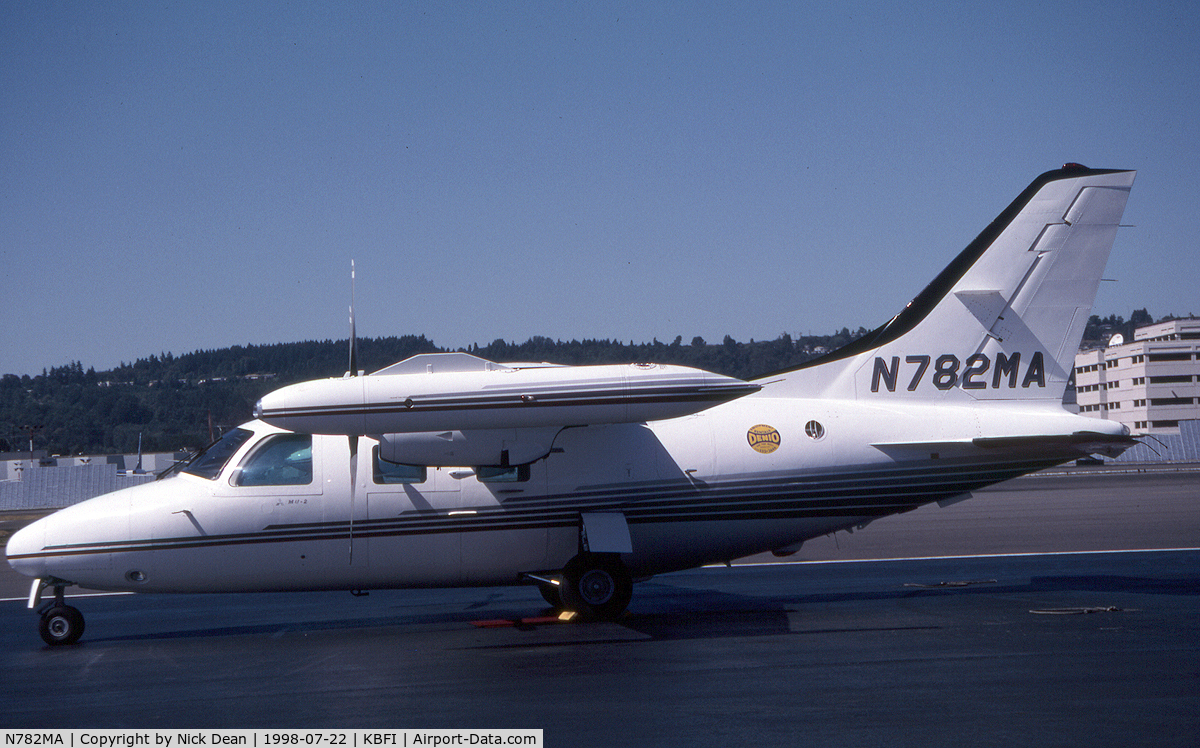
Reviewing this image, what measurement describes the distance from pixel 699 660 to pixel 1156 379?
11762 cm

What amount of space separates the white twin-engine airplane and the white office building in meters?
105

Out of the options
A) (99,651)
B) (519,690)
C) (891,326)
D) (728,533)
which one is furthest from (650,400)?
(99,651)

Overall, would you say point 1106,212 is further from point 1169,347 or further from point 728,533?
point 1169,347

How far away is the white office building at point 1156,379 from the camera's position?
10756 centimetres

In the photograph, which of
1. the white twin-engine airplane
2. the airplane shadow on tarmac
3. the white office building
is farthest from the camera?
the white office building

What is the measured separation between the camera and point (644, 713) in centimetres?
719

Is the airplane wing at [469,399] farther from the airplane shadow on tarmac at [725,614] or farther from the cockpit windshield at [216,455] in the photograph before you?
the airplane shadow on tarmac at [725,614]

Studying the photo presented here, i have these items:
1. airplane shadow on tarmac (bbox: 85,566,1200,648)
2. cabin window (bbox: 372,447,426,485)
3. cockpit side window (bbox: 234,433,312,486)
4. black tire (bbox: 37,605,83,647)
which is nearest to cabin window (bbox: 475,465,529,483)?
cabin window (bbox: 372,447,426,485)

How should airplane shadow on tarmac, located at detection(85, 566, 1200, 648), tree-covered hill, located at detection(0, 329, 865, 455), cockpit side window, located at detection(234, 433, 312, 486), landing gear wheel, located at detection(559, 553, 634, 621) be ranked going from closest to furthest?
airplane shadow on tarmac, located at detection(85, 566, 1200, 648)
landing gear wheel, located at detection(559, 553, 634, 621)
cockpit side window, located at detection(234, 433, 312, 486)
tree-covered hill, located at detection(0, 329, 865, 455)

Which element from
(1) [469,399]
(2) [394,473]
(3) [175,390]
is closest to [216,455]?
(2) [394,473]

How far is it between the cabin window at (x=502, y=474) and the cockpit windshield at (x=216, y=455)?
118 inches

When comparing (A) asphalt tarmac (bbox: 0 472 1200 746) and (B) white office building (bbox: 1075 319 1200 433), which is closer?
(A) asphalt tarmac (bbox: 0 472 1200 746)

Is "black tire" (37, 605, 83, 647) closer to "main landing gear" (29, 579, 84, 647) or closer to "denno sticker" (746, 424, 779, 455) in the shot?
"main landing gear" (29, 579, 84, 647)

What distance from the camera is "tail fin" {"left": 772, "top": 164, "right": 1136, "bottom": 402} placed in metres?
12.8
